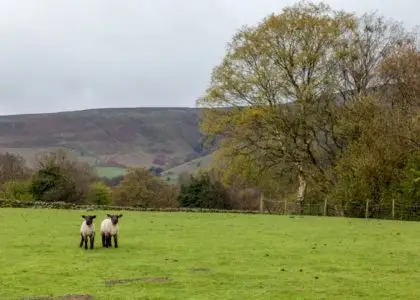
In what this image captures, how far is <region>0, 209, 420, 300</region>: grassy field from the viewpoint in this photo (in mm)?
13758

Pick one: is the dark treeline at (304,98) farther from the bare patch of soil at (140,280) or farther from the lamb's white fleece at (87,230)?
the bare patch of soil at (140,280)

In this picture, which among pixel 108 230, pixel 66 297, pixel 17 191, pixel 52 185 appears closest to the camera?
pixel 66 297

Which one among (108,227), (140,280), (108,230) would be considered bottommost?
(140,280)

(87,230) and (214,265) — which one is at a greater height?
(87,230)

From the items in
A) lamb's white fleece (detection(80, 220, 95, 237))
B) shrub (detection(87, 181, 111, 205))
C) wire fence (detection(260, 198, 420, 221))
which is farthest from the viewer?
shrub (detection(87, 181, 111, 205))

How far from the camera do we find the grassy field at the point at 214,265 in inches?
542

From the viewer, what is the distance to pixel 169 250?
2105cm

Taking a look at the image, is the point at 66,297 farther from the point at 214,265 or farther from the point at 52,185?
the point at 52,185

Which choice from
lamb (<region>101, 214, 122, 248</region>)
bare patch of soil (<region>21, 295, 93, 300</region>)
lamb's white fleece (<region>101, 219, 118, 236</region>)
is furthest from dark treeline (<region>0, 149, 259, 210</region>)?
bare patch of soil (<region>21, 295, 93, 300</region>)

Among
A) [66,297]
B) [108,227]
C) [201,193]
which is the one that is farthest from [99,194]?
[66,297]

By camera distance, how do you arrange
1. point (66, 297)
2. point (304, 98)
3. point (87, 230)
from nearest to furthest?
point (66, 297)
point (87, 230)
point (304, 98)

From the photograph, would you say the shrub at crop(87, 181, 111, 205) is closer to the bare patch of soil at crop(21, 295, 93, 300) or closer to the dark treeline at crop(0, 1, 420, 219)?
the dark treeline at crop(0, 1, 420, 219)

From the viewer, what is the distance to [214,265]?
17.6m

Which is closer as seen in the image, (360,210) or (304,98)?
(360,210)
